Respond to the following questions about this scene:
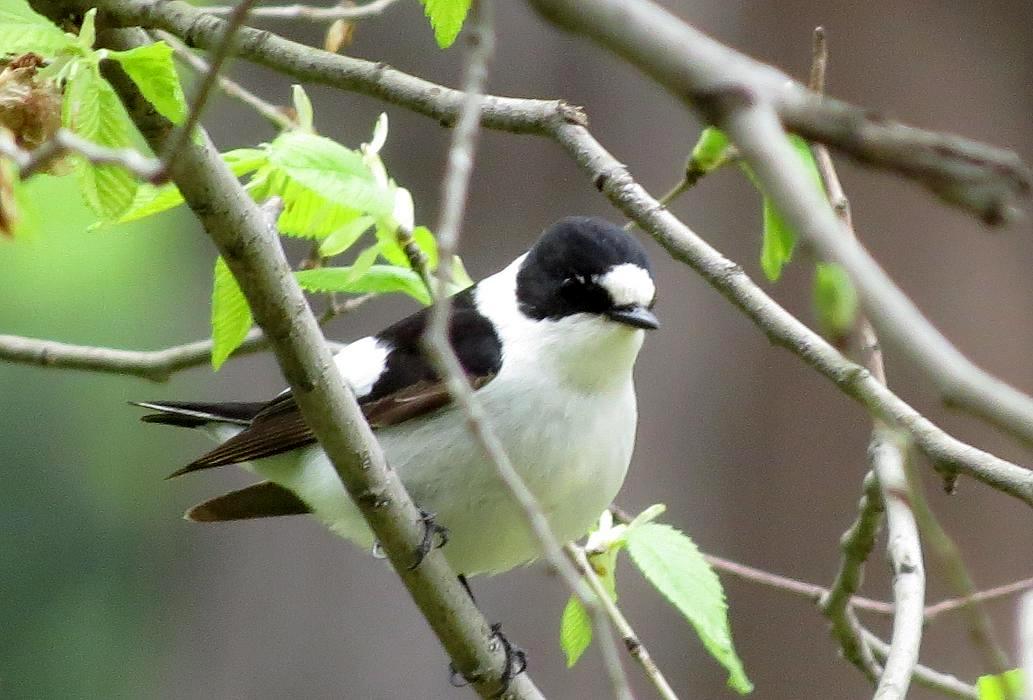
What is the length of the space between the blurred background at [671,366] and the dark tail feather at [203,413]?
1.42 meters

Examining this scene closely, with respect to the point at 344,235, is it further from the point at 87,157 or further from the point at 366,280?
the point at 87,157

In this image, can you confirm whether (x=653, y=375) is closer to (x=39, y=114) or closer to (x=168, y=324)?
(x=168, y=324)

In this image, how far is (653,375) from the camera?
4578 mm

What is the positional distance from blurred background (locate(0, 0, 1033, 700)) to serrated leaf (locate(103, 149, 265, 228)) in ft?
8.13

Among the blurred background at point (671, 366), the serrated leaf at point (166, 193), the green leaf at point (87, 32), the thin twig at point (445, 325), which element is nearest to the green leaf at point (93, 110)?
the green leaf at point (87, 32)

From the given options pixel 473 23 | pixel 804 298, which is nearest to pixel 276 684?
pixel 804 298

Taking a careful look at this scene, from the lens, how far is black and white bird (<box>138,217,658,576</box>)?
2.39m

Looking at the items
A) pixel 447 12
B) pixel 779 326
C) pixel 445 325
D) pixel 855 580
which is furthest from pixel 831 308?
pixel 855 580

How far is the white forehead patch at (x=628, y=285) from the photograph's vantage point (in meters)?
2.38

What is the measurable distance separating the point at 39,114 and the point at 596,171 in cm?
71

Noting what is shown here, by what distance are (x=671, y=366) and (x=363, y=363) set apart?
2029mm

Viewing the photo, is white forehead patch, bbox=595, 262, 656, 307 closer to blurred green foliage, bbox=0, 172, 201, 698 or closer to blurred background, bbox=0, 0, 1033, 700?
blurred background, bbox=0, 0, 1033, 700

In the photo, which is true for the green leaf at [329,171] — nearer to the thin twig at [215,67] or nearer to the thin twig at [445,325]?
the thin twig at [215,67]

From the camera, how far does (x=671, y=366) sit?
4.57 metres
